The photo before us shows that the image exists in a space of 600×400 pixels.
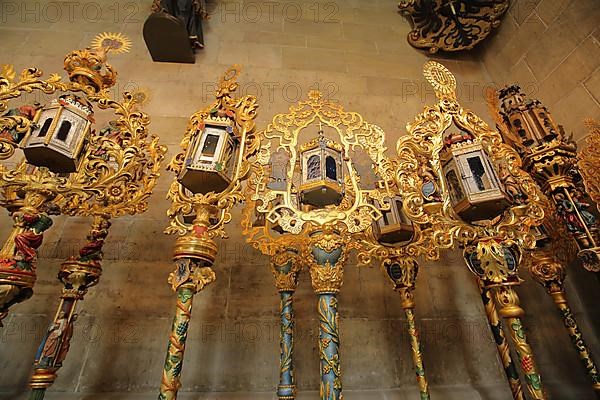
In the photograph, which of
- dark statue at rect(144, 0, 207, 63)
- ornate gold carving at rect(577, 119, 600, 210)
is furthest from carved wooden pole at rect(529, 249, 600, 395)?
dark statue at rect(144, 0, 207, 63)

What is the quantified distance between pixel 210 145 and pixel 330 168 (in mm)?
959

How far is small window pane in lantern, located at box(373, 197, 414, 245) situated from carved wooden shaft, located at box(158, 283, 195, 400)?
184 centimetres

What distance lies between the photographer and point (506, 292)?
2.17 metres

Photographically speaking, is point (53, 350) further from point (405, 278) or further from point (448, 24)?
point (448, 24)

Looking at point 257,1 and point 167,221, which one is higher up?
point 257,1

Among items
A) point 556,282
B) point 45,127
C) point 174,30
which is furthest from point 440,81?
point 174,30

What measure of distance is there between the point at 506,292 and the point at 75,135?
3553 millimetres

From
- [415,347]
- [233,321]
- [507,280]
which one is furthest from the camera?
[233,321]

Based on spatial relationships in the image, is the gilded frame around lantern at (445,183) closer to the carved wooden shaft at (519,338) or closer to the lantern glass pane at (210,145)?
the carved wooden shaft at (519,338)

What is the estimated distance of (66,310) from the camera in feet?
7.84

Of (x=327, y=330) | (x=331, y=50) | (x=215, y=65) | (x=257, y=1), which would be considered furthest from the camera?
(x=257, y=1)

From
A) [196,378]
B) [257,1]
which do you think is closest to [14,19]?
[257,1]

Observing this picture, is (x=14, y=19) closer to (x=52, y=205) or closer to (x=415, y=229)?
(x=52, y=205)

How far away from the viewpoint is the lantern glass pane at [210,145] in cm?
227
